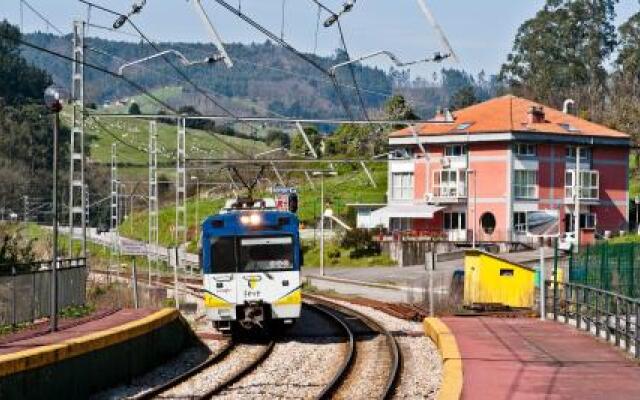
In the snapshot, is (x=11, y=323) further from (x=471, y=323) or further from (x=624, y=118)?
(x=624, y=118)

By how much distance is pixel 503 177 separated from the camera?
245ft

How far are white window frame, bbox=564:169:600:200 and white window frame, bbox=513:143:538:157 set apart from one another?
281 centimetres

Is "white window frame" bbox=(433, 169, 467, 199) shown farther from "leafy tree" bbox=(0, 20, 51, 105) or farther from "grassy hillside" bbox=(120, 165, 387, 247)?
"leafy tree" bbox=(0, 20, 51, 105)

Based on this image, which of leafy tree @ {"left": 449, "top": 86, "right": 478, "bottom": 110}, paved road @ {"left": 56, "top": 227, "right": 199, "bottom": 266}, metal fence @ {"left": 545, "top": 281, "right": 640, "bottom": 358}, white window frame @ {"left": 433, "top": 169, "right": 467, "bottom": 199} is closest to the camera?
metal fence @ {"left": 545, "top": 281, "right": 640, "bottom": 358}

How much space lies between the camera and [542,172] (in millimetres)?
76062

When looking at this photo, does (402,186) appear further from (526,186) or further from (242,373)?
(242,373)

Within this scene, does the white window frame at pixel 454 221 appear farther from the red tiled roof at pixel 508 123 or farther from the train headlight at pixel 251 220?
the train headlight at pixel 251 220

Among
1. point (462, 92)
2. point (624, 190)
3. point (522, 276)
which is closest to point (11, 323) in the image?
point (522, 276)

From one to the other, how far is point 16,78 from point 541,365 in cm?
11590

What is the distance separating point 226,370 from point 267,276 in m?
4.92

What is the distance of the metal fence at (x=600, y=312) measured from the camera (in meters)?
20.6

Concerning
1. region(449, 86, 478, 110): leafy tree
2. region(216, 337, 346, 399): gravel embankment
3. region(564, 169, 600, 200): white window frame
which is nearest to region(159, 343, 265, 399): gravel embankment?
region(216, 337, 346, 399): gravel embankment

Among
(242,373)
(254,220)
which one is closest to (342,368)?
→ (242,373)

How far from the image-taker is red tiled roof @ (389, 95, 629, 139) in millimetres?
75938
